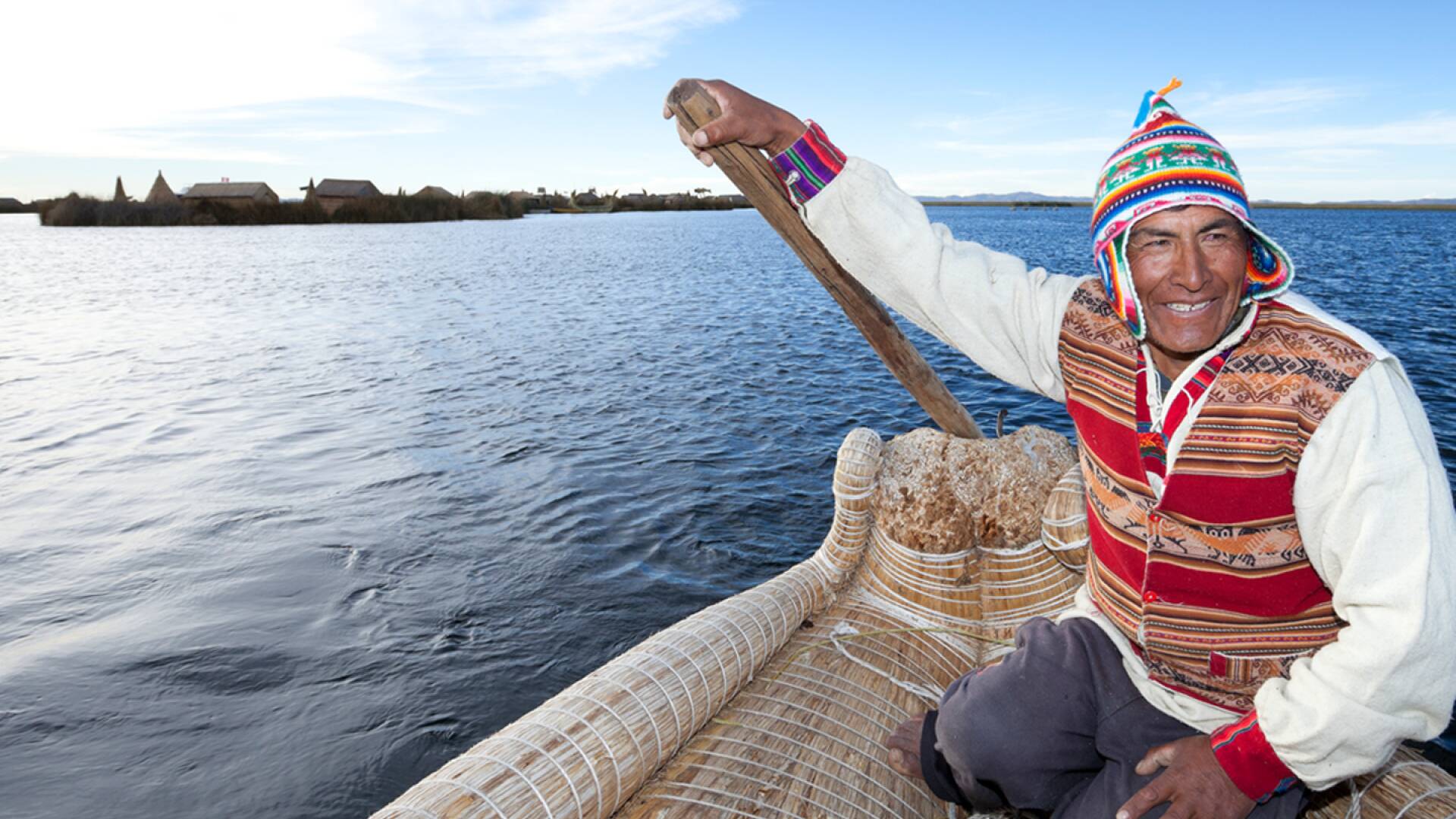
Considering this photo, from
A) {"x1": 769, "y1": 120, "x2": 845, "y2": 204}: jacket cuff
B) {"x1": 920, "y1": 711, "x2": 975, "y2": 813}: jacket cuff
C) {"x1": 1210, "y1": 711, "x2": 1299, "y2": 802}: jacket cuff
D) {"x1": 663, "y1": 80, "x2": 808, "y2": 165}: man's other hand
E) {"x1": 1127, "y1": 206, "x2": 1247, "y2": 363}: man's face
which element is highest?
{"x1": 663, "y1": 80, "x2": 808, "y2": 165}: man's other hand

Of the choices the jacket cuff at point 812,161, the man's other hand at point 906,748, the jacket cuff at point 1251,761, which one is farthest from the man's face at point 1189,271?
the man's other hand at point 906,748

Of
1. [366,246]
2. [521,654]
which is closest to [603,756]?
[521,654]

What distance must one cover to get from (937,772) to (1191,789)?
873 millimetres

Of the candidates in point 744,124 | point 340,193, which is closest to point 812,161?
point 744,124

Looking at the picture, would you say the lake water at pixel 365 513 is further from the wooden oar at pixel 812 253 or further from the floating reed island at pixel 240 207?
the floating reed island at pixel 240 207

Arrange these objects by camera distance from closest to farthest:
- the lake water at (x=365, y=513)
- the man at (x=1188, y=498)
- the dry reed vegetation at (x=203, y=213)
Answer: the man at (x=1188, y=498)
the lake water at (x=365, y=513)
the dry reed vegetation at (x=203, y=213)

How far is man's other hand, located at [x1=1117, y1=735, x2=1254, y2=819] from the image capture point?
196 centimetres

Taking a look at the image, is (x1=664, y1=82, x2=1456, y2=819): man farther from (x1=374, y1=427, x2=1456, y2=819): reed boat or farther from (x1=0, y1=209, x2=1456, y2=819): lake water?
(x1=0, y1=209, x2=1456, y2=819): lake water

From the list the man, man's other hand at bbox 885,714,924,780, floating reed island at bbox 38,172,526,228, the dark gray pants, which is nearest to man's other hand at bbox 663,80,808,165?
the man

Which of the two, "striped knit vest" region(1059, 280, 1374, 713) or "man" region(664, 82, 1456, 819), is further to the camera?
"striped knit vest" region(1059, 280, 1374, 713)

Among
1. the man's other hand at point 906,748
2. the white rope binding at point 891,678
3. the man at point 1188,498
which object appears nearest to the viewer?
the man at point 1188,498

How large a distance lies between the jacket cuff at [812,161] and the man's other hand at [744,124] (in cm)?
2

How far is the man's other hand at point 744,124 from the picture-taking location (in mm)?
2170

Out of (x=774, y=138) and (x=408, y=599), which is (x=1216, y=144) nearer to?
(x=774, y=138)
